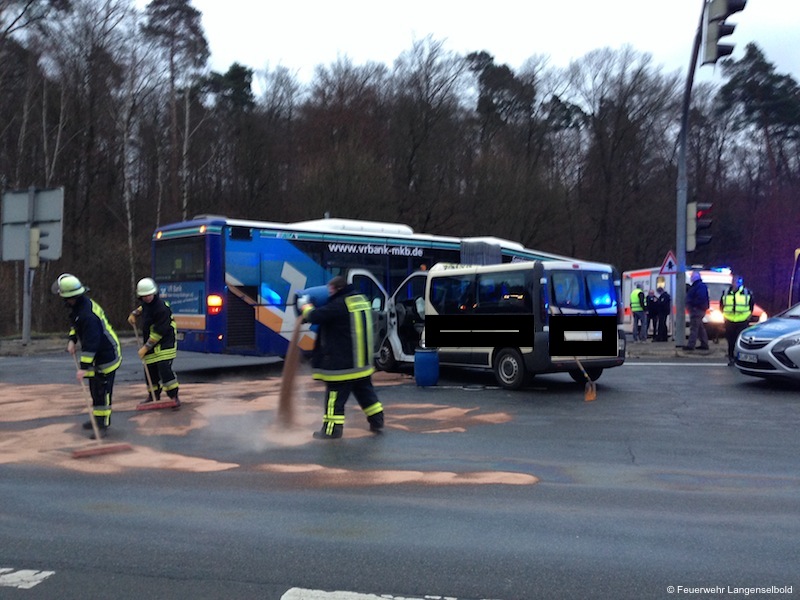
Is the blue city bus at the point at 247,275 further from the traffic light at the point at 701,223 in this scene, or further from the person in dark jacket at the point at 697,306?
the traffic light at the point at 701,223

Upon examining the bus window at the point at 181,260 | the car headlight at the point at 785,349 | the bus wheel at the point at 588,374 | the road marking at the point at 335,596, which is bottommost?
the road marking at the point at 335,596

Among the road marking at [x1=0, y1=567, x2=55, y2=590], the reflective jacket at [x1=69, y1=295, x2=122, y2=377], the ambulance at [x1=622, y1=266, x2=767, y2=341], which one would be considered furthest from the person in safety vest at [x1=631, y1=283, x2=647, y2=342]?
the road marking at [x1=0, y1=567, x2=55, y2=590]

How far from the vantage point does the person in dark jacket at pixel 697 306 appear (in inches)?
707

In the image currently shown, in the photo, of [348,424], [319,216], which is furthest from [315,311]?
[319,216]

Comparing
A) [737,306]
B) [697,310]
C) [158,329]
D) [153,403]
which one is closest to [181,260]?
[158,329]

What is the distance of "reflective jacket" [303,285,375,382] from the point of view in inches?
341

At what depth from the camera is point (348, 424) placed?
9875mm

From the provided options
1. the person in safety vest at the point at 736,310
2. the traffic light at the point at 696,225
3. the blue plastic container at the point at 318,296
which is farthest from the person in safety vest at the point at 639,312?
the blue plastic container at the point at 318,296

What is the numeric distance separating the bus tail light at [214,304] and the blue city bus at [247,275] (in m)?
0.02

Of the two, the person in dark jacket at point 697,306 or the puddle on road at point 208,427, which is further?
the person in dark jacket at point 697,306

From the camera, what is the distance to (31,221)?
2175cm

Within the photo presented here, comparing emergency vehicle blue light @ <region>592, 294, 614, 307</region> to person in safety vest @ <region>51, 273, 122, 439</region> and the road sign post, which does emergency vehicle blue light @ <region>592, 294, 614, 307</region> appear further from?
the road sign post

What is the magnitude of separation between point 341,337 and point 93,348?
2790mm

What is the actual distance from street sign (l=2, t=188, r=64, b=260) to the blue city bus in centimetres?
639
